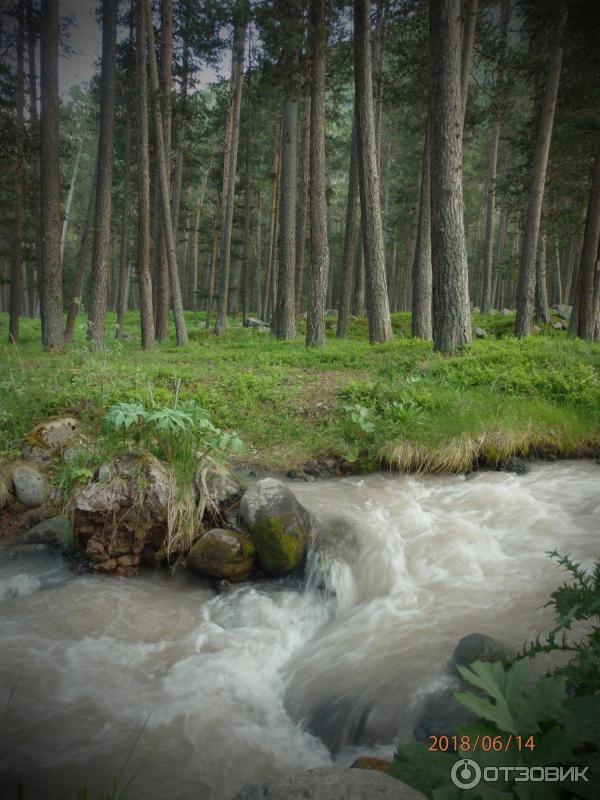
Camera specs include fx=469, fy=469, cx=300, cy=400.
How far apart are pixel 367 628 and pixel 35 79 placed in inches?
946

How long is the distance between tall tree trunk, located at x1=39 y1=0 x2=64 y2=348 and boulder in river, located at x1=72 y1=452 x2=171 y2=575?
397 inches

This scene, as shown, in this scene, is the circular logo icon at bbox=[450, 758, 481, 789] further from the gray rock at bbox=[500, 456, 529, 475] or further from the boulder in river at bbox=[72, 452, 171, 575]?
the gray rock at bbox=[500, 456, 529, 475]

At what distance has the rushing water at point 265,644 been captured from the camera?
9.80ft

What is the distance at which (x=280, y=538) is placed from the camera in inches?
192

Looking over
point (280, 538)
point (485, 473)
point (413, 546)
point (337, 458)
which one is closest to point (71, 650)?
point (280, 538)

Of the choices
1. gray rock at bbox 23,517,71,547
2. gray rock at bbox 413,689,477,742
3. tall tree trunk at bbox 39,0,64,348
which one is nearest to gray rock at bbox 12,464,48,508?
gray rock at bbox 23,517,71,547

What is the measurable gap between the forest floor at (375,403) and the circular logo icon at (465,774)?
545cm

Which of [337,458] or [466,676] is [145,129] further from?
[466,676]

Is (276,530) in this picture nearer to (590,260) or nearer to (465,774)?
(465,774)

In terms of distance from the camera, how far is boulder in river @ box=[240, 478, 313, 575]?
4.90 meters

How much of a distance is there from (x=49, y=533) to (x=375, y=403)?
518cm

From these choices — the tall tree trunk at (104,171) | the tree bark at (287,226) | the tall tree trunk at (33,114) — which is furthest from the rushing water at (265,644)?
the tall tree trunk at (33,114)

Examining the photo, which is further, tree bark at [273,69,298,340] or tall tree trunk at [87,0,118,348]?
tree bark at [273,69,298,340]

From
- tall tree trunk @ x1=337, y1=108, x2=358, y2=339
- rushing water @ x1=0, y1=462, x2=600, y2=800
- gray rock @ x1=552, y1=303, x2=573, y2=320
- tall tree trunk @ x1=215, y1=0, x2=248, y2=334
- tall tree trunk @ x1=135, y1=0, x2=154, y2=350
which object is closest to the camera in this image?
rushing water @ x1=0, y1=462, x2=600, y2=800
